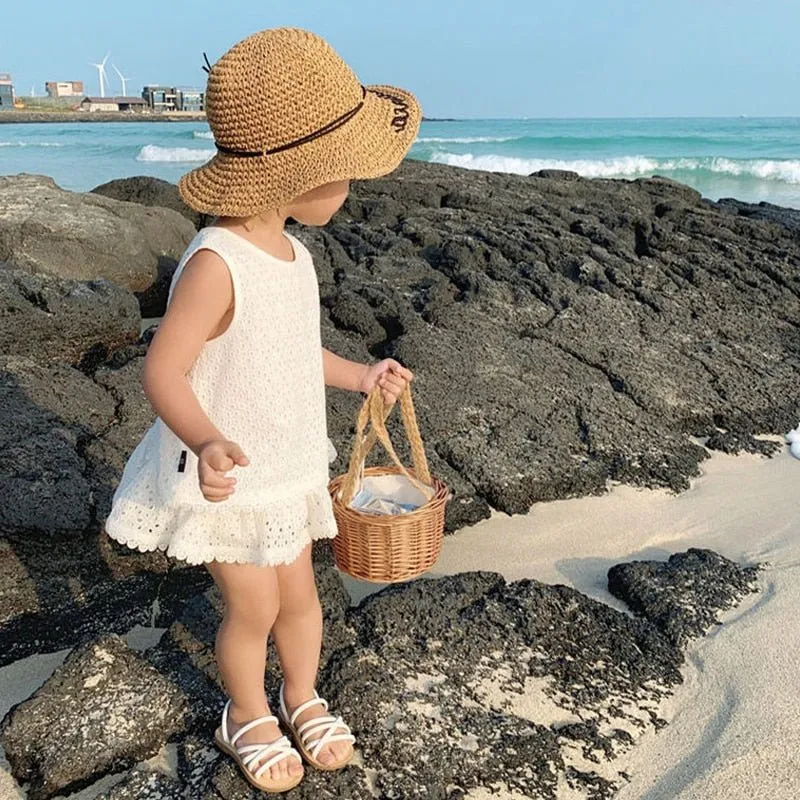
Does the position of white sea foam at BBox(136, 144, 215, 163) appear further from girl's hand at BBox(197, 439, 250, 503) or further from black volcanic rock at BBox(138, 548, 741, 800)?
girl's hand at BBox(197, 439, 250, 503)

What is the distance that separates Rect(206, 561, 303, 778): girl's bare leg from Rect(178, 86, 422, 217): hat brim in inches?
30.4

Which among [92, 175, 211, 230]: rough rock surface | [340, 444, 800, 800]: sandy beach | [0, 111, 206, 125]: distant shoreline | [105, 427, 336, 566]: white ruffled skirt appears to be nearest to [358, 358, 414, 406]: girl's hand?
[105, 427, 336, 566]: white ruffled skirt

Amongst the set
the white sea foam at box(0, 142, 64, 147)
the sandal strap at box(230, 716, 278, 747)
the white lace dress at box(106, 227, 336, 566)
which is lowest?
the white sea foam at box(0, 142, 64, 147)

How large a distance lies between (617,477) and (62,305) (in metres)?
2.72

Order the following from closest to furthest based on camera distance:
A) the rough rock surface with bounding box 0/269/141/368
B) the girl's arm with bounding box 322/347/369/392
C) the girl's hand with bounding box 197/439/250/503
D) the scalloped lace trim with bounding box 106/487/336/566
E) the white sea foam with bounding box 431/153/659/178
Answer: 1. the girl's hand with bounding box 197/439/250/503
2. the scalloped lace trim with bounding box 106/487/336/566
3. the girl's arm with bounding box 322/347/369/392
4. the rough rock surface with bounding box 0/269/141/368
5. the white sea foam with bounding box 431/153/659/178

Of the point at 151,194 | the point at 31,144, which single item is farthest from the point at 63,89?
the point at 151,194

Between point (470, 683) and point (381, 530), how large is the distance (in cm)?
47

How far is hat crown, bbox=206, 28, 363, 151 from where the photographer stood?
65.8 inches

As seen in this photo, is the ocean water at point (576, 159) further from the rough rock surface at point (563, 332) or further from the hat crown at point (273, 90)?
the hat crown at point (273, 90)

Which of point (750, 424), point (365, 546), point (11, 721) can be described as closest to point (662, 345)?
point (750, 424)

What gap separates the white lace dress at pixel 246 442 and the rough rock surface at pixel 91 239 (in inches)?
153

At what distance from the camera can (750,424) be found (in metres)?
4.23

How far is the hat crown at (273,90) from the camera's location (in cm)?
167

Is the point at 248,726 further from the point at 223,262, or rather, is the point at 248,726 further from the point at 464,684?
the point at 223,262
